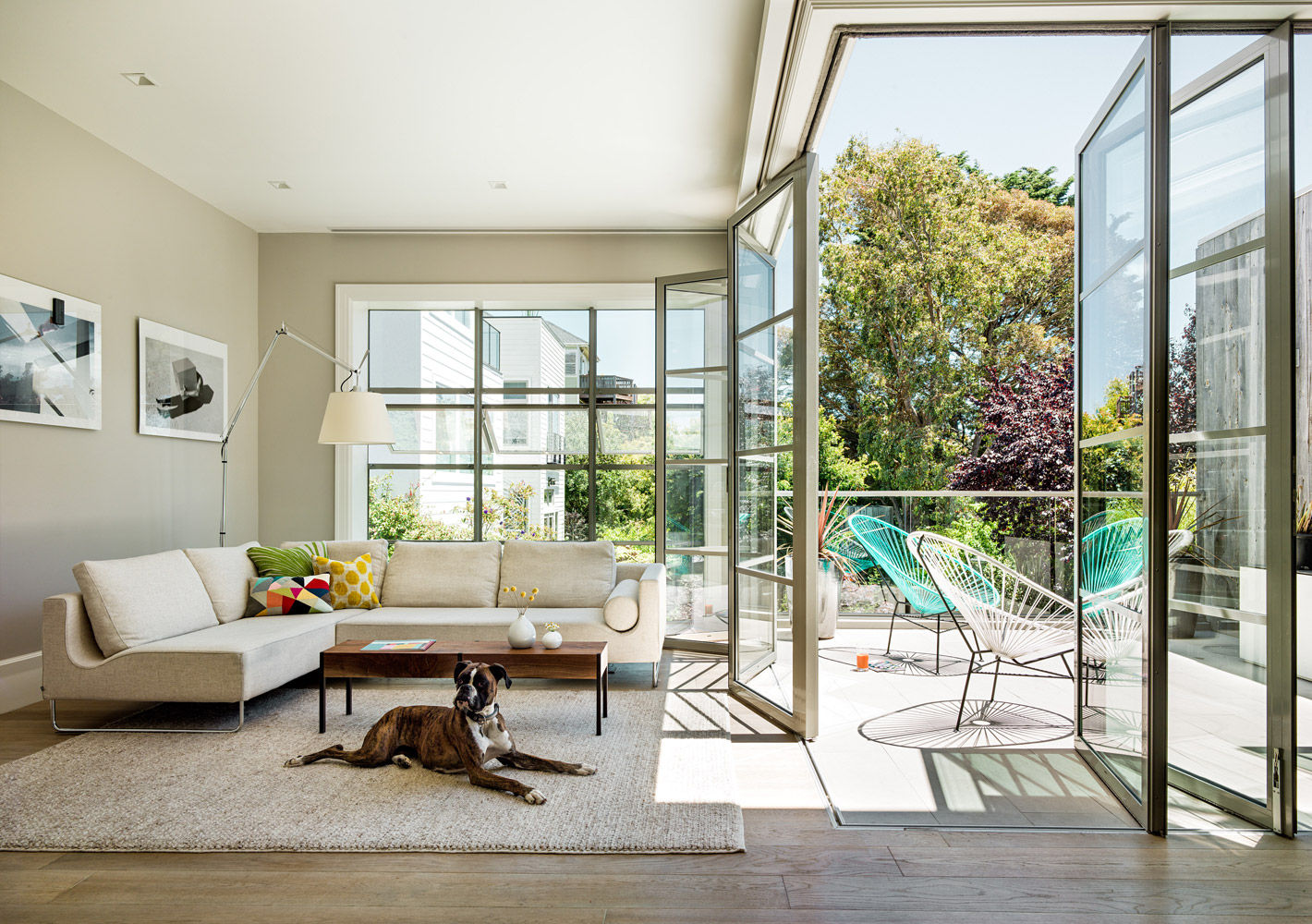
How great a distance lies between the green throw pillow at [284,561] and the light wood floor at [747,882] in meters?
2.30

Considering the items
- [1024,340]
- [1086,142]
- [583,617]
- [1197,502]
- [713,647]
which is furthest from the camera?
[1024,340]

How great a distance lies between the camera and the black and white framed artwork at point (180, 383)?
4.60 metres

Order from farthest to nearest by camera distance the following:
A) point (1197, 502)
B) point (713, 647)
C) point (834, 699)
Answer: point (713, 647) < point (834, 699) < point (1197, 502)

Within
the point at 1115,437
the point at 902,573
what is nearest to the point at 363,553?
the point at 902,573

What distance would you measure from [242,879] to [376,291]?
4.39 m

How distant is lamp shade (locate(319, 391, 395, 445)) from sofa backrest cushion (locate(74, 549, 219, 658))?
1.09 m

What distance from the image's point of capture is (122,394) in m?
4.44

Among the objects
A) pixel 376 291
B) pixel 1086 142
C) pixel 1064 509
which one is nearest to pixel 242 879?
pixel 1086 142

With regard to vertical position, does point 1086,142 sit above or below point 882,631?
above

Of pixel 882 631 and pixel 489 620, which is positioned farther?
pixel 882 631

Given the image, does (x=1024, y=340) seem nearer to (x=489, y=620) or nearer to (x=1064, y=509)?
(x=1064, y=509)

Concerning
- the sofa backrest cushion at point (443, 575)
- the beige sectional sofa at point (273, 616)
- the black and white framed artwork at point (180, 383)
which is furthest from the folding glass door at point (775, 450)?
the black and white framed artwork at point (180, 383)

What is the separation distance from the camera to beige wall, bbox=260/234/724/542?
5.73m

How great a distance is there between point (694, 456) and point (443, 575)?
1.73 meters
